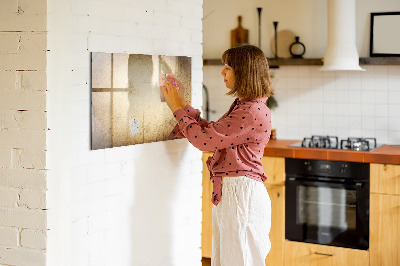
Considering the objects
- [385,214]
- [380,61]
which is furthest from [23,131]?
[380,61]

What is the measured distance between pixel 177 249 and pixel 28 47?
1401 mm

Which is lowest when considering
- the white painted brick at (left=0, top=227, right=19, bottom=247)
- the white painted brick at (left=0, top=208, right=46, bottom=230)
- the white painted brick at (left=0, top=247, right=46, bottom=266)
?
the white painted brick at (left=0, top=247, right=46, bottom=266)

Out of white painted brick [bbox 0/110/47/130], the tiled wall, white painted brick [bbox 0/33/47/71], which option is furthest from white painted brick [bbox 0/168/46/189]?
the tiled wall

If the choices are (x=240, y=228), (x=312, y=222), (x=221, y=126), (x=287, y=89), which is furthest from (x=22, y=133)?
(x=287, y=89)

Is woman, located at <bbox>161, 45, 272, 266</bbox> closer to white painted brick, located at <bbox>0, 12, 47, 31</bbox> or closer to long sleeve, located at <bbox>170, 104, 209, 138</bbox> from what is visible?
long sleeve, located at <bbox>170, 104, 209, 138</bbox>

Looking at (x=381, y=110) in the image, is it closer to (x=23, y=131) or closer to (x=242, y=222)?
(x=242, y=222)

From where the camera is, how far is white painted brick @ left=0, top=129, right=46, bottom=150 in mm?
2330

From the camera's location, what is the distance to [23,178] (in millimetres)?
2373

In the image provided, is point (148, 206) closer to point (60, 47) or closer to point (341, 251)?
point (60, 47)

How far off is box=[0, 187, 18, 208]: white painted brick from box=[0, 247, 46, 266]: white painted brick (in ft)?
0.59

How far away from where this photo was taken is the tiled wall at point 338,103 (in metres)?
4.75

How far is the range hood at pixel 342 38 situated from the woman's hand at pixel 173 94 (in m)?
1.93

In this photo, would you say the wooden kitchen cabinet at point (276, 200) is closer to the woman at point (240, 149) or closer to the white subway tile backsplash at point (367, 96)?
the white subway tile backsplash at point (367, 96)

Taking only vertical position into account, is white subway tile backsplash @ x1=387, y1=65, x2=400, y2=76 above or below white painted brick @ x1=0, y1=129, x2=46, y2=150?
above
